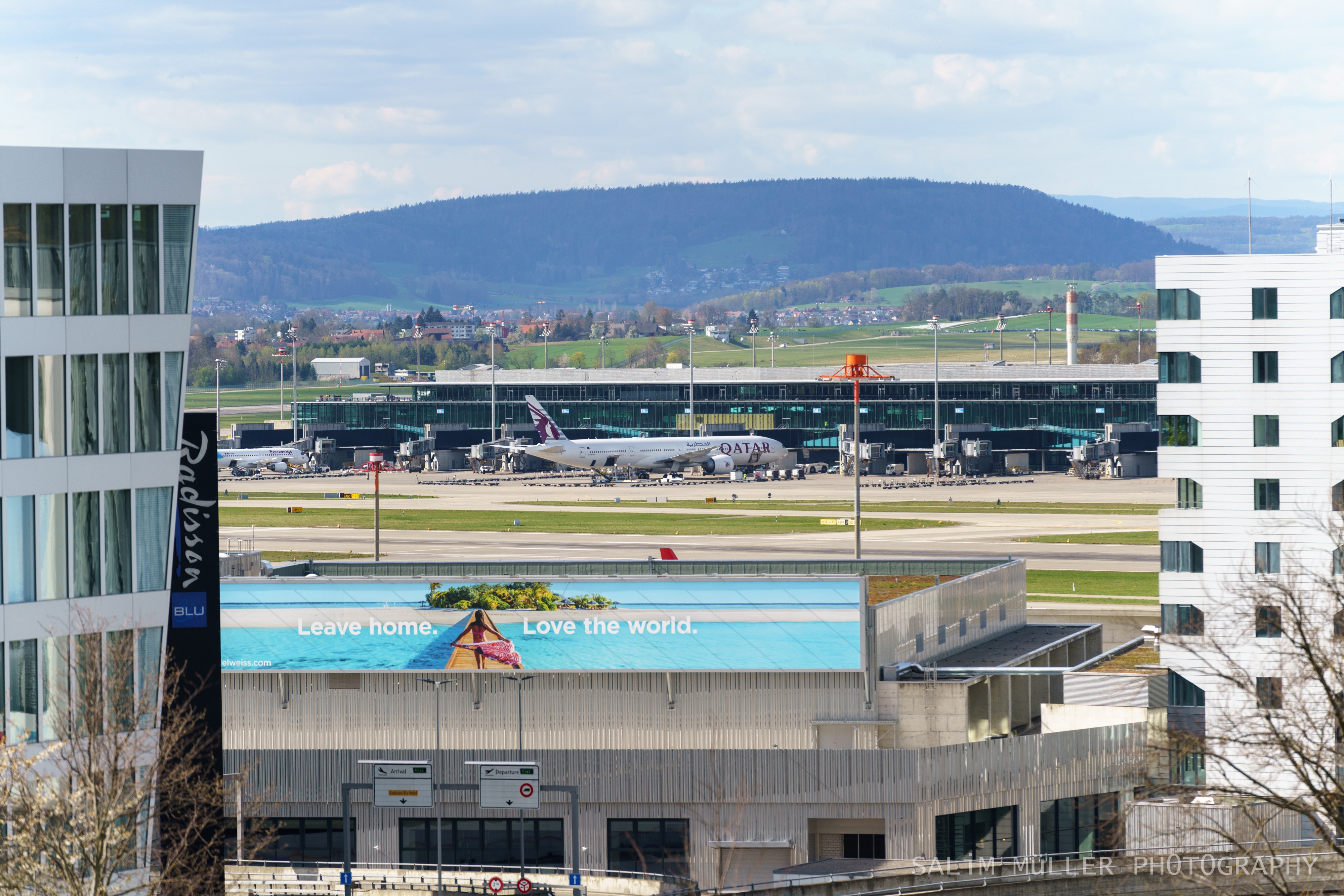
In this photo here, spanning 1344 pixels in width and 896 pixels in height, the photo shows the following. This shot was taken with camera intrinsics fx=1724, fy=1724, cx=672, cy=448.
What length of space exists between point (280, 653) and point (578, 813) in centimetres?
1164

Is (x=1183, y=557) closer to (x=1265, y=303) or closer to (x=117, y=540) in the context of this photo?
(x=1265, y=303)

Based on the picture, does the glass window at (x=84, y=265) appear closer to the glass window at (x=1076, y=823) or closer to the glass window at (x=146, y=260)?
the glass window at (x=146, y=260)

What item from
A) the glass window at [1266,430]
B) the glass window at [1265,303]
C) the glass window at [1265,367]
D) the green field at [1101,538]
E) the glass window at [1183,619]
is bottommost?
the green field at [1101,538]

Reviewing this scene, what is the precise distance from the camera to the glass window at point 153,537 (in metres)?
34.3

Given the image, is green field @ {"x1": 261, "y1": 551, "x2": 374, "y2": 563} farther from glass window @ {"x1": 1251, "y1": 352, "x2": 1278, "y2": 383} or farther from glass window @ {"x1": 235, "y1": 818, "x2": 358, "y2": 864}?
glass window @ {"x1": 1251, "y1": 352, "x2": 1278, "y2": 383}

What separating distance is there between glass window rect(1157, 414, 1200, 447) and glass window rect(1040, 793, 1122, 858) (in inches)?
496

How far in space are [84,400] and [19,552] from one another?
3.17 m

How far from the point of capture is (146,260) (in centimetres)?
3378

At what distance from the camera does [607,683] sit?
57000 mm

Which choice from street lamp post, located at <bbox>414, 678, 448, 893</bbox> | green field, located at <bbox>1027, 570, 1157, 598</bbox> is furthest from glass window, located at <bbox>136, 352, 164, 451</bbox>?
green field, located at <bbox>1027, 570, 1157, 598</bbox>

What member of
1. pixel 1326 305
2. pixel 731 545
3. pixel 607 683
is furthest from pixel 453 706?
pixel 731 545

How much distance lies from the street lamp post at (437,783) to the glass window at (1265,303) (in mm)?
30195

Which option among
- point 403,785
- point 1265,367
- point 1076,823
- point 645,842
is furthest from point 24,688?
point 1265,367

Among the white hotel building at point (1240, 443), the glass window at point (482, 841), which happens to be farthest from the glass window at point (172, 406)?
the white hotel building at point (1240, 443)
